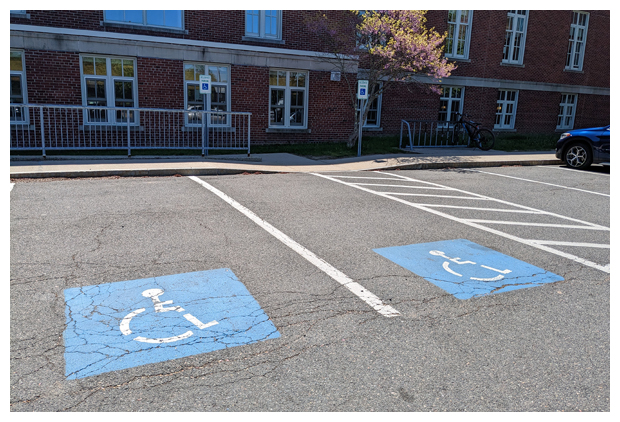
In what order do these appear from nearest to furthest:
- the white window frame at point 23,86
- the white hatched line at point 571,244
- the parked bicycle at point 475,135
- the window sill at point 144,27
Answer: the white hatched line at point 571,244, the white window frame at point 23,86, the window sill at point 144,27, the parked bicycle at point 475,135

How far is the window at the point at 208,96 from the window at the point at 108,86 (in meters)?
1.77

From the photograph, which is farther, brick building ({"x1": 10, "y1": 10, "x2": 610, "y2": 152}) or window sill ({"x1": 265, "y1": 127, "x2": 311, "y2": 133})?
window sill ({"x1": 265, "y1": 127, "x2": 311, "y2": 133})

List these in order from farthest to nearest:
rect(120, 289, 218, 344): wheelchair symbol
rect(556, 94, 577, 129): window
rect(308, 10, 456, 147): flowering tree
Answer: rect(556, 94, 577, 129): window, rect(308, 10, 456, 147): flowering tree, rect(120, 289, 218, 344): wheelchair symbol

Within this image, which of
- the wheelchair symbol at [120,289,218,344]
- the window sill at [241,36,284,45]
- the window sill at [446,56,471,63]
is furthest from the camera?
the window sill at [446,56,471,63]

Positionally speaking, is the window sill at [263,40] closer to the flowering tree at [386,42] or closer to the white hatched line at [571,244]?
the flowering tree at [386,42]

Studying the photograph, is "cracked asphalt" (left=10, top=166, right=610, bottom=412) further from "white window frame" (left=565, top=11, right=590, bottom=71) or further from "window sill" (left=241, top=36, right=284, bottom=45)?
"white window frame" (left=565, top=11, right=590, bottom=71)

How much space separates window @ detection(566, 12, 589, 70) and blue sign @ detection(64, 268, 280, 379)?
26963mm

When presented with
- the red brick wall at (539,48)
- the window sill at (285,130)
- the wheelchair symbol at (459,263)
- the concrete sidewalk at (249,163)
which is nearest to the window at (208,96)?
the window sill at (285,130)

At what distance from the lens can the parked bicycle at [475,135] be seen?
18.4 m

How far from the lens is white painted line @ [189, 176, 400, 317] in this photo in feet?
14.2

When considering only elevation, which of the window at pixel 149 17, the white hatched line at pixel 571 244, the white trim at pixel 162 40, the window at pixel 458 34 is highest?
the window at pixel 458 34

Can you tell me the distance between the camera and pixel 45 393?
2.93 meters

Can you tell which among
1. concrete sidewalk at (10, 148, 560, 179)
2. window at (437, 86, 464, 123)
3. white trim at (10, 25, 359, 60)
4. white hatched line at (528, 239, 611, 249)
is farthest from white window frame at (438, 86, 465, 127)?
white hatched line at (528, 239, 611, 249)

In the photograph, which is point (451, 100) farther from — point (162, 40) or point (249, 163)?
point (162, 40)
